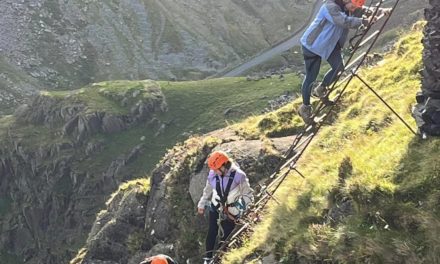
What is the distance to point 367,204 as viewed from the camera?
481 inches

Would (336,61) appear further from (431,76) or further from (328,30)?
(431,76)

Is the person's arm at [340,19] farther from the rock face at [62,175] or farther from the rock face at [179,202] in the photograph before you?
the rock face at [62,175]

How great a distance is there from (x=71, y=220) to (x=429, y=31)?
117 m

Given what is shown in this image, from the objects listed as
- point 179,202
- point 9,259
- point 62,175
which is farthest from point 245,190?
point 9,259

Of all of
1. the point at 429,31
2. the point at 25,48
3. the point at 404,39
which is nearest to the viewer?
the point at 429,31

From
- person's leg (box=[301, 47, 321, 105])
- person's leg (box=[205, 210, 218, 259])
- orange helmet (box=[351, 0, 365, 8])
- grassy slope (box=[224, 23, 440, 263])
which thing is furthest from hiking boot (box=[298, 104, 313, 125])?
person's leg (box=[205, 210, 218, 259])

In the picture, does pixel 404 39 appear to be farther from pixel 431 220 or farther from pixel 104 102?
pixel 104 102

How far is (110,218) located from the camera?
31812 millimetres

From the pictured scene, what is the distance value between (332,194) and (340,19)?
18.7ft

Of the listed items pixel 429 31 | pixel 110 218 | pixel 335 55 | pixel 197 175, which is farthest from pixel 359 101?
pixel 110 218

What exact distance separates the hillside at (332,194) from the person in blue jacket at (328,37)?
2.29 m

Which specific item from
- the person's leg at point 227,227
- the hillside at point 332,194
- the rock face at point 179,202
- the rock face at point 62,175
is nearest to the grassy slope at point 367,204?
the hillside at point 332,194

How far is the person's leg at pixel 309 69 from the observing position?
57.5 ft

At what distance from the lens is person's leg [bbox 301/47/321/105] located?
17.5 meters
